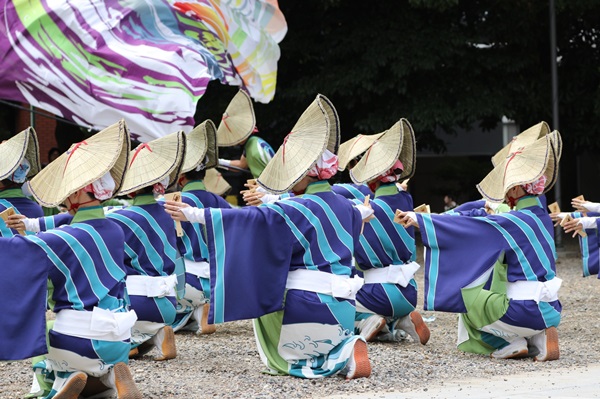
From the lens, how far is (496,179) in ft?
25.9

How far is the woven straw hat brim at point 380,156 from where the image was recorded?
867 centimetres

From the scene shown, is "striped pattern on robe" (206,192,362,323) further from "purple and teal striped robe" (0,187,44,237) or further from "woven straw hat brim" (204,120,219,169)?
"woven straw hat brim" (204,120,219,169)

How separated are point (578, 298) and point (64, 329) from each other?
741cm

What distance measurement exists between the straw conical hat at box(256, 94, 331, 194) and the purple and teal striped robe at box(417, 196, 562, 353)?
105 centimetres

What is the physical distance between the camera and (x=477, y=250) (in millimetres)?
7664

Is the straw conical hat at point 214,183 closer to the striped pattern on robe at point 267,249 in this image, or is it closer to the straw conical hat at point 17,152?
the straw conical hat at point 17,152

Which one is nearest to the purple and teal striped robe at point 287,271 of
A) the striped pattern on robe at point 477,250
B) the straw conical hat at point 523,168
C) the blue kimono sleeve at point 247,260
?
the blue kimono sleeve at point 247,260

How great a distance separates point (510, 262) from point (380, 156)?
5.25 ft

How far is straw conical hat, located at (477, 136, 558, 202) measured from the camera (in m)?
7.62

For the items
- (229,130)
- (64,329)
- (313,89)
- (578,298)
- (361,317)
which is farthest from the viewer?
(313,89)

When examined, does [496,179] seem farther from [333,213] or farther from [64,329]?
[64,329]

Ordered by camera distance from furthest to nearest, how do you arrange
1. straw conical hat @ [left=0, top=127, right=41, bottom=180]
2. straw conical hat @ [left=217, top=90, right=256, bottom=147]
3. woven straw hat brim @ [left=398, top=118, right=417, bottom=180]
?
1. straw conical hat @ [left=217, top=90, right=256, bottom=147]
2. woven straw hat brim @ [left=398, top=118, right=417, bottom=180]
3. straw conical hat @ [left=0, top=127, right=41, bottom=180]

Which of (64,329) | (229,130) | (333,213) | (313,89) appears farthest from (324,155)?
(313,89)

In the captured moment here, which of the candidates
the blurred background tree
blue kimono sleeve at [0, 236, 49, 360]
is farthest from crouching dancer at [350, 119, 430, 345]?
the blurred background tree
